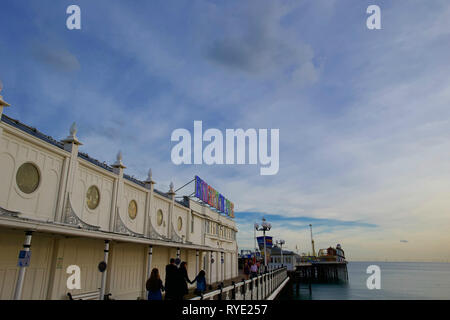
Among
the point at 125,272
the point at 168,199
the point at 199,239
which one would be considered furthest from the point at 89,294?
the point at 199,239

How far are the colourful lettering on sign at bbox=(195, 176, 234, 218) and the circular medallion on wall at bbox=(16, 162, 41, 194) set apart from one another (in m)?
17.6

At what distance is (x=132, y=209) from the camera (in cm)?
1684

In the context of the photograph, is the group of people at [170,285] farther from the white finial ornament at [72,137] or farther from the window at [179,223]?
the window at [179,223]

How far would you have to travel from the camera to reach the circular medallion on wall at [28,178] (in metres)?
9.98

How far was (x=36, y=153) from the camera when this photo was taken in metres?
10.6

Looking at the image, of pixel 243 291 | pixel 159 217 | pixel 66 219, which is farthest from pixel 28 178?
pixel 159 217

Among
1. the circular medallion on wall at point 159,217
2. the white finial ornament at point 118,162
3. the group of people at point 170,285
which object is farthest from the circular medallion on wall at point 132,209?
the group of people at point 170,285

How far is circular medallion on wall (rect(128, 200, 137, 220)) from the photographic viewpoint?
54.1 ft

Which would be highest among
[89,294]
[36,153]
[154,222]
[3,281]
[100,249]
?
[36,153]

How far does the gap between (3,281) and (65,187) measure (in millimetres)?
3641

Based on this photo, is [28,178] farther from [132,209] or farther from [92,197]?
[132,209]

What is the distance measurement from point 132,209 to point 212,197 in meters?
15.8
